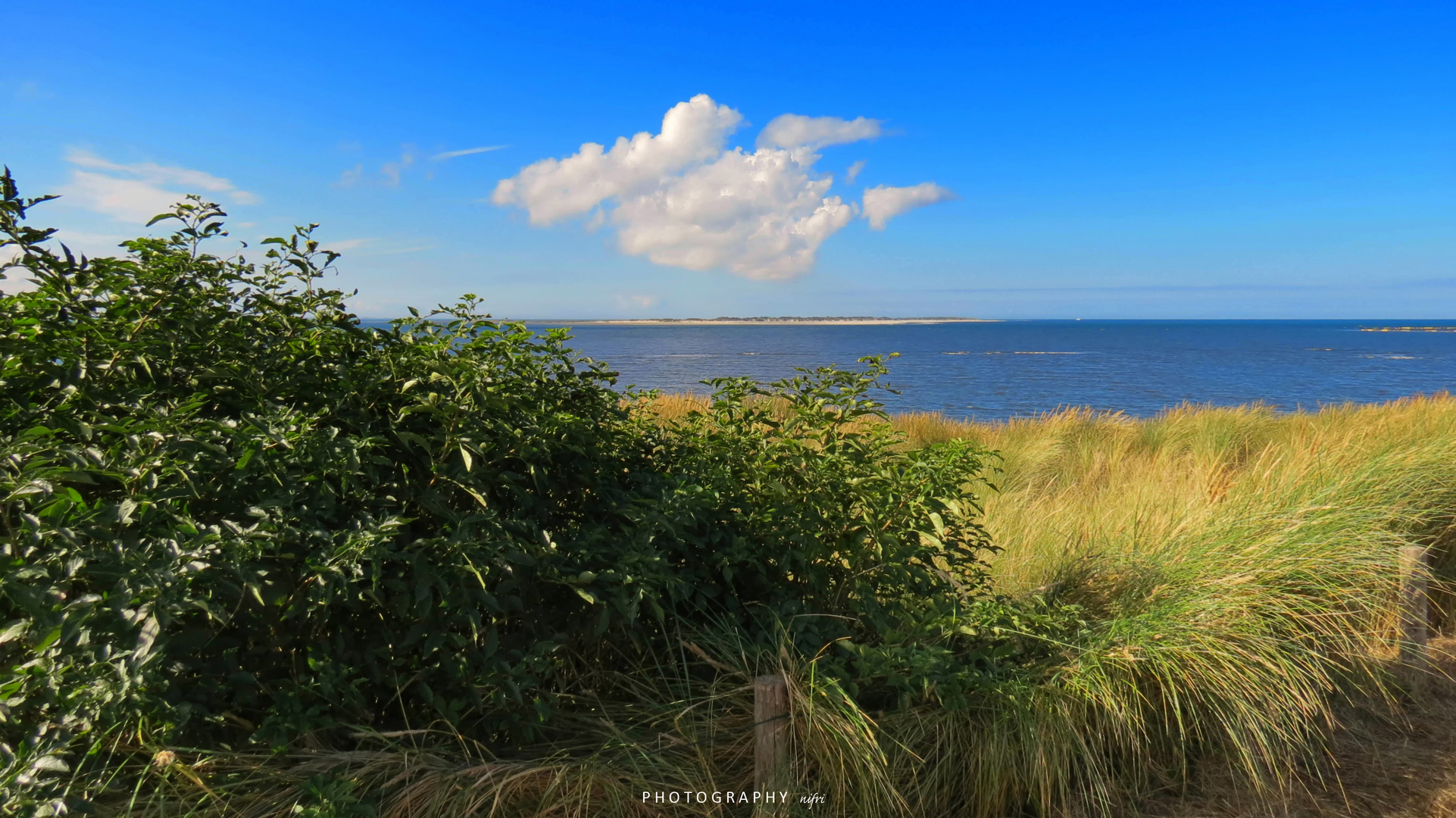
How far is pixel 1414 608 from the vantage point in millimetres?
4789

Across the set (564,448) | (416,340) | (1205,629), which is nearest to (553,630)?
(564,448)

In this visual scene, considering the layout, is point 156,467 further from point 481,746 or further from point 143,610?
point 481,746

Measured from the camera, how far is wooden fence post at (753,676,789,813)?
2.94 meters

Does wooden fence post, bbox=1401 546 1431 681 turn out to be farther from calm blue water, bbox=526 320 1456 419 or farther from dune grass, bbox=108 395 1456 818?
calm blue water, bbox=526 320 1456 419

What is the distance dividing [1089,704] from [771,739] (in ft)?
4.67

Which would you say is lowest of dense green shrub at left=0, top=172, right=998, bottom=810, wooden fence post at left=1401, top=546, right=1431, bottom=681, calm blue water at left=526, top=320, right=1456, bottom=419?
calm blue water at left=526, top=320, right=1456, bottom=419

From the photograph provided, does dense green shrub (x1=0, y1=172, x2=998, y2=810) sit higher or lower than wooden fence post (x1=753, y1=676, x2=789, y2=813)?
higher

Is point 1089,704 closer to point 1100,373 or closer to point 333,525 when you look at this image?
point 333,525

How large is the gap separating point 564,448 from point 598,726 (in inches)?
41.8

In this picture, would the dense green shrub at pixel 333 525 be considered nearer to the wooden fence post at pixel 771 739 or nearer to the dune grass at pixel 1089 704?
→ the dune grass at pixel 1089 704

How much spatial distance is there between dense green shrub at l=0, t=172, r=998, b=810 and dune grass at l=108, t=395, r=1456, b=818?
17 cm

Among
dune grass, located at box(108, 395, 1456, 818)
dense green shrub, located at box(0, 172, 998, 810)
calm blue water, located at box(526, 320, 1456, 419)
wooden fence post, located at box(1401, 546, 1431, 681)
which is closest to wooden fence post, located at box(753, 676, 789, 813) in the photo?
dune grass, located at box(108, 395, 1456, 818)

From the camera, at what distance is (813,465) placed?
3.56 meters

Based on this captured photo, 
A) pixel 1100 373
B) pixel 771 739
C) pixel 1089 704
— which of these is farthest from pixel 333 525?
pixel 1100 373
